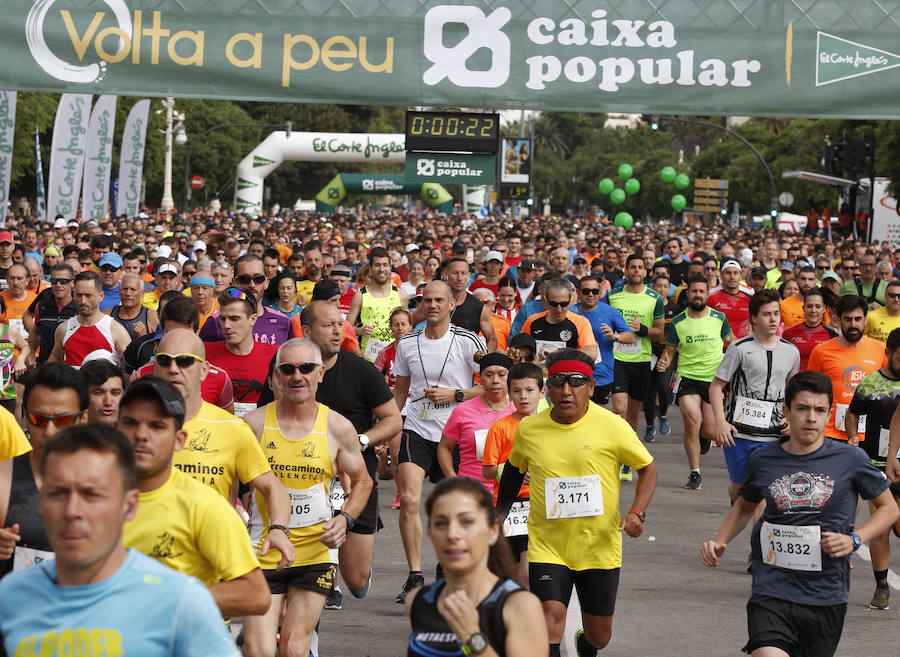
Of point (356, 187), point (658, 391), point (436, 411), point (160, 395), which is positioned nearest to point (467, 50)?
point (436, 411)

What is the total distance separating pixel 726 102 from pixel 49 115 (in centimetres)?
4516

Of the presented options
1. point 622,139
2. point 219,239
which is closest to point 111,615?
point 219,239

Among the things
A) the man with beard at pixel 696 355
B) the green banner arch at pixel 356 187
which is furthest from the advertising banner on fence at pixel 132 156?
the green banner arch at pixel 356 187

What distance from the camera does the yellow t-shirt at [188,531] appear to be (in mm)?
4336

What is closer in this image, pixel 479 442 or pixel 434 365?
pixel 479 442

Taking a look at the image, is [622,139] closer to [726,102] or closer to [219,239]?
[219,239]

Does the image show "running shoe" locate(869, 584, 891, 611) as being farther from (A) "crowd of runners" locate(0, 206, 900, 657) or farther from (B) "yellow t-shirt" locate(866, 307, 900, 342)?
(B) "yellow t-shirt" locate(866, 307, 900, 342)

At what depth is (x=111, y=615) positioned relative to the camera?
3.23 metres

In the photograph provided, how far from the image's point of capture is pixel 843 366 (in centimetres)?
1041

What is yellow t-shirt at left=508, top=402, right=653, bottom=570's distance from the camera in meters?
6.72

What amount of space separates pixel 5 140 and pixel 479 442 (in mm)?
18587

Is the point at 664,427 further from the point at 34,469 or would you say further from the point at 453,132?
the point at 34,469

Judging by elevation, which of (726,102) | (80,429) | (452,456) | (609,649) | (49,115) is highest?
(49,115)

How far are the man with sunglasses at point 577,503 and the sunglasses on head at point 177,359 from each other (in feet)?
5.48
